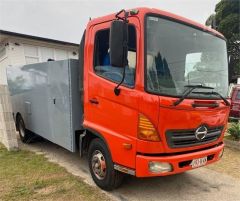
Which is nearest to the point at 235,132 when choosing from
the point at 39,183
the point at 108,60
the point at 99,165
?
the point at 99,165

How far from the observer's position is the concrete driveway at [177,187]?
4324 mm

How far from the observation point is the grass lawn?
427cm

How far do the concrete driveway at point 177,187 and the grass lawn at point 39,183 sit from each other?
0.24 m

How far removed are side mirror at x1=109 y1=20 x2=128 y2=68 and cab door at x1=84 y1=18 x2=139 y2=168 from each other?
184 mm

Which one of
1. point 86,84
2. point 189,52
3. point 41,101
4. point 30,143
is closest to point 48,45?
point 30,143

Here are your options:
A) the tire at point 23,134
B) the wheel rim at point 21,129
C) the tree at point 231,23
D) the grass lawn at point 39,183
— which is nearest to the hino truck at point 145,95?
the grass lawn at point 39,183

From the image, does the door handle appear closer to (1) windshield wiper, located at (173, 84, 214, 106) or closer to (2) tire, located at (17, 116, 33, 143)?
(1) windshield wiper, located at (173, 84, 214, 106)

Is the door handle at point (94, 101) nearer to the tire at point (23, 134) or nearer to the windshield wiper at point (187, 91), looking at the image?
the windshield wiper at point (187, 91)

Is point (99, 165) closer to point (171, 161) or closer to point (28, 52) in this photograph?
point (171, 161)

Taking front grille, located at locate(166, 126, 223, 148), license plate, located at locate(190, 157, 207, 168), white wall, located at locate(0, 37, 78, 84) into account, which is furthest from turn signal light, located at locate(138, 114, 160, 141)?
white wall, located at locate(0, 37, 78, 84)

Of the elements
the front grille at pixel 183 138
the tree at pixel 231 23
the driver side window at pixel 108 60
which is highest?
the tree at pixel 231 23

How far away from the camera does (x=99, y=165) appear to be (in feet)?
14.7

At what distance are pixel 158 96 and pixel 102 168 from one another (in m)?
1.61

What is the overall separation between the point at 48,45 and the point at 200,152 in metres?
12.0
